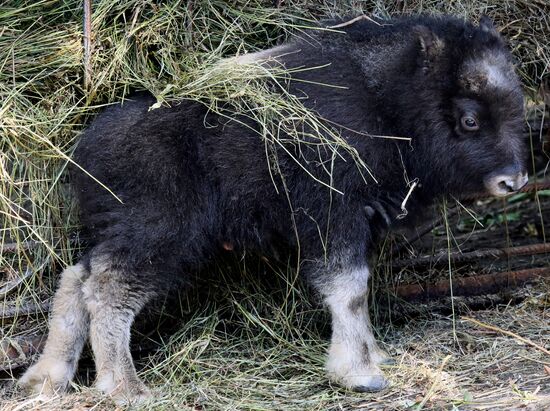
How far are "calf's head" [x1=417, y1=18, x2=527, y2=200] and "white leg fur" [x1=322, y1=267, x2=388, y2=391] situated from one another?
3.22 ft

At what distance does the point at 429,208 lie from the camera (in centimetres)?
708

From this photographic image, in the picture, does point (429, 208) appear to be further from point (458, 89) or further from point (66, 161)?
point (66, 161)

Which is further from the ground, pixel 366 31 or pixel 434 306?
pixel 366 31

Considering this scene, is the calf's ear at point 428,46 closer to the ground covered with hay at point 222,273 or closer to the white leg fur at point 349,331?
the ground covered with hay at point 222,273

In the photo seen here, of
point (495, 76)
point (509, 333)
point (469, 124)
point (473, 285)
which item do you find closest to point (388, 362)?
point (509, 333)

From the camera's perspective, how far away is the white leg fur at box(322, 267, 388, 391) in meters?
6.41

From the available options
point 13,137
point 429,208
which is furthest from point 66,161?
point 429,208

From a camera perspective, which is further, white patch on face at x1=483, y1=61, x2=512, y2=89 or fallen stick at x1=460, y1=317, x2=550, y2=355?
white patch on face at x1=483, y1=61, x2=512, y2=89

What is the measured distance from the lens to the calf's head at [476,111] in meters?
6.55

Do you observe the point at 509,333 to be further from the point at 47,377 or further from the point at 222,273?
the point at 47,377

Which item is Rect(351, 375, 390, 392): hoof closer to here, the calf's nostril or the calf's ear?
the calf's nostril

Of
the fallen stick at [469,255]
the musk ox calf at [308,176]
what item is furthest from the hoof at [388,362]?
the fallen stick at [469,255]

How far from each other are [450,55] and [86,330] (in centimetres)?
309

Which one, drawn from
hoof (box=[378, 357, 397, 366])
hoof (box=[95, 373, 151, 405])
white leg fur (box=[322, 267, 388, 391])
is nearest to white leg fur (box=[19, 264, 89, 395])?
hoof (box=[95, 373, 151, 405])
